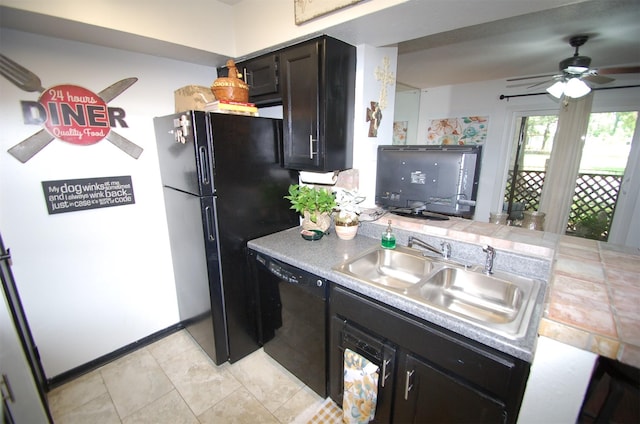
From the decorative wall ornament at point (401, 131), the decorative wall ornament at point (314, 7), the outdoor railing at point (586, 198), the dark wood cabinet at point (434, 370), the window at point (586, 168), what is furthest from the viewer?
the decorative wall ornament at point (401, 131)

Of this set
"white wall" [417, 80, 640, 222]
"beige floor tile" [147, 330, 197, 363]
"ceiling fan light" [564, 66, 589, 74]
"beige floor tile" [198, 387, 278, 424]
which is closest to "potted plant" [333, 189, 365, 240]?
"beige floor tile" [198, 387, 278, 424]

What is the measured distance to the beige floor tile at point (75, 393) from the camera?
5.16ft

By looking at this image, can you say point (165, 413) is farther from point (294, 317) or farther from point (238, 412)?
point (294, 317)

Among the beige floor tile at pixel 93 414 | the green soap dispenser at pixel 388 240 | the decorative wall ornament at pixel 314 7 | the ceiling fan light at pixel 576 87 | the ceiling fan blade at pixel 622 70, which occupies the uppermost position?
the ceiling fan blade at pixel 622 70

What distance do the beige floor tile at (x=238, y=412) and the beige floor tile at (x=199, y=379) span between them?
0.15ft

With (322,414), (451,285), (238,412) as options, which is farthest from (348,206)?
(238,412)

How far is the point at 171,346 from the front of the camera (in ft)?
6.70

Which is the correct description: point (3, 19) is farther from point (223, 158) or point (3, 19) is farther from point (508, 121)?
point (508, 121)

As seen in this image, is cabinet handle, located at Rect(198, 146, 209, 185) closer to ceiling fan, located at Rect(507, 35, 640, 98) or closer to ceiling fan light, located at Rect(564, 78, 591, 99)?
ceiling fan, located at Rect(507, 35, 640, 98)

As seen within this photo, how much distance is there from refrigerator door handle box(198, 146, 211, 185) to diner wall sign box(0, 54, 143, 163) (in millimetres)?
697

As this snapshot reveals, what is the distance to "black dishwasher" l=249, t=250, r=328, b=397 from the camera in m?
1.45

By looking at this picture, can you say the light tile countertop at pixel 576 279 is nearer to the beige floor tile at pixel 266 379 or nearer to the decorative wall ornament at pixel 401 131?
the beige floor tile at pixel 266 379

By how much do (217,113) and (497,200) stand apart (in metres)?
3.82

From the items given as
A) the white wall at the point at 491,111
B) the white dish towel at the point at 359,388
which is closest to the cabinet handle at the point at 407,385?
the white dish towel at the point at 359,388
